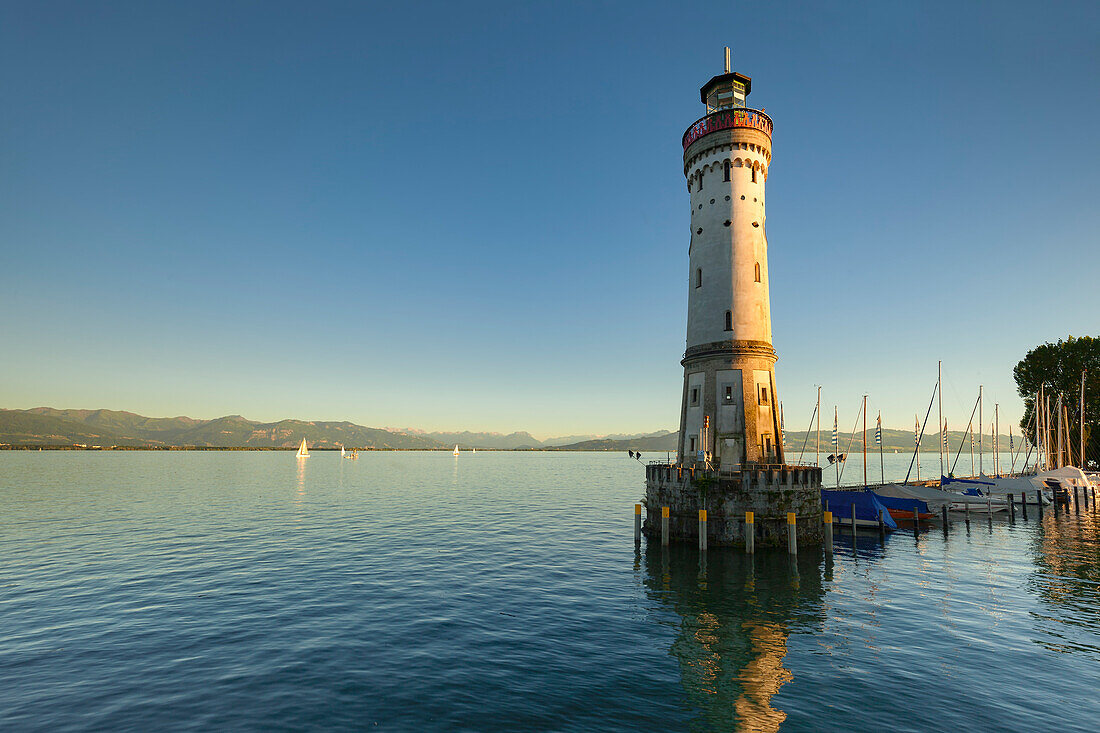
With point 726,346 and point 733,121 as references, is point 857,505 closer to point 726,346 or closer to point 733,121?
point 726,346

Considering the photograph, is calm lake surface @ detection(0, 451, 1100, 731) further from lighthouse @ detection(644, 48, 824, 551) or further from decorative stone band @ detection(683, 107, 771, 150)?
decorative stone band @ detection(683, 107, 771, 150)

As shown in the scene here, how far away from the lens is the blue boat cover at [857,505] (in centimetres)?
4431

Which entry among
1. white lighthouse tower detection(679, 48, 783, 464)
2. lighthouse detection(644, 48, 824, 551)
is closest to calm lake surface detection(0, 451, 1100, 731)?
lighthouse detection(644, 48, 824, 551)

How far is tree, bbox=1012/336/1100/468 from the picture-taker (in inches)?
3103

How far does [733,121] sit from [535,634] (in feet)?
131

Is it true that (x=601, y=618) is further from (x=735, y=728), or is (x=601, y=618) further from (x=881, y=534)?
(x=881, y=534)

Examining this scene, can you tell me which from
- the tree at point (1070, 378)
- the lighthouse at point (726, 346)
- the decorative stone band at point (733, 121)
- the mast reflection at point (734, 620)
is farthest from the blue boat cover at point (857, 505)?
the tree at point (1070, 378)

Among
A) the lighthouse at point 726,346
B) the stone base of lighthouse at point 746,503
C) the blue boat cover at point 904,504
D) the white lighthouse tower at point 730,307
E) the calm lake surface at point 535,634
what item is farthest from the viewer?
the blue boat cover at point 904,504

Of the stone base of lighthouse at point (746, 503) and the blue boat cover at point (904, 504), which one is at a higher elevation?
the stone base of lighthouse at point (746, 503)

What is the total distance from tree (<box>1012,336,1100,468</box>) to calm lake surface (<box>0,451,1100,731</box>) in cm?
5597

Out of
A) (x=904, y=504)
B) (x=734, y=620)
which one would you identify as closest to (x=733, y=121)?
(x=734, y=620)

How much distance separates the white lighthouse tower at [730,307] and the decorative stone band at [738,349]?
0.25ft

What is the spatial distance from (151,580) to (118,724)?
59.9 ft

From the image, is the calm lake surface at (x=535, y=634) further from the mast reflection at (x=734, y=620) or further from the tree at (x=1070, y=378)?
the tree at (x=1070, y=378)
